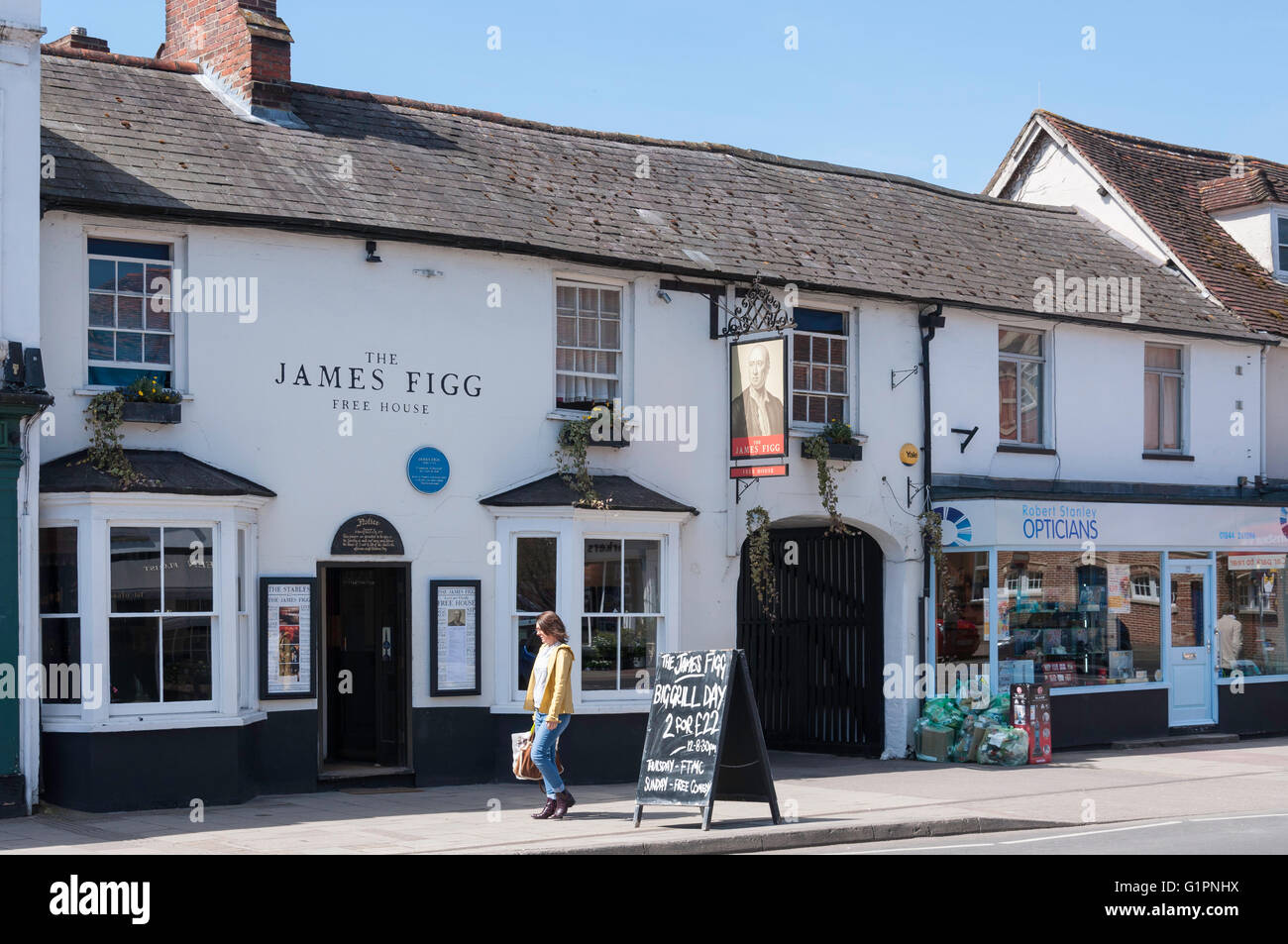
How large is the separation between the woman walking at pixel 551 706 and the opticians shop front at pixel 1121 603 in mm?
7121

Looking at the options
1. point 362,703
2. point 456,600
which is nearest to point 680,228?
point 456,600

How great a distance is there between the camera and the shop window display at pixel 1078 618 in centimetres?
1891

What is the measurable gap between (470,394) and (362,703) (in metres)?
3.44

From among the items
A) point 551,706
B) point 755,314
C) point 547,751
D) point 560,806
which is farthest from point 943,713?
point 551,706

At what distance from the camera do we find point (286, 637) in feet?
47.4

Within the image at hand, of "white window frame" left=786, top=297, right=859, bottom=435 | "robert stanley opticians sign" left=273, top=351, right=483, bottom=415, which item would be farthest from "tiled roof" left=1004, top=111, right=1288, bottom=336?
"robert stanley opticians sign" left=273, top=351, right=483, bottom=415

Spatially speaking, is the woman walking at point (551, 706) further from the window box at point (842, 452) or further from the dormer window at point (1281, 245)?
the dormer window at point (1281, 245)

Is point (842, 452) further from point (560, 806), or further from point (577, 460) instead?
point (560, 806)

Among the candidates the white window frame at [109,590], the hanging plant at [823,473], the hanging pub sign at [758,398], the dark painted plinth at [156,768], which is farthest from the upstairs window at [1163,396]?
the dark painted plinth at [156,768]

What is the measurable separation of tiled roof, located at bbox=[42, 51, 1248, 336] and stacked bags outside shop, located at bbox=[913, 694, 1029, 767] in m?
4.93

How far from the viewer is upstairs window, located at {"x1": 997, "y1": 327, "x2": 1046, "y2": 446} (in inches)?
776

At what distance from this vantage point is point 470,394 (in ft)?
51.5

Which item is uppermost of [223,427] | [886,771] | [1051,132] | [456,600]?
Result: [1051,132]
